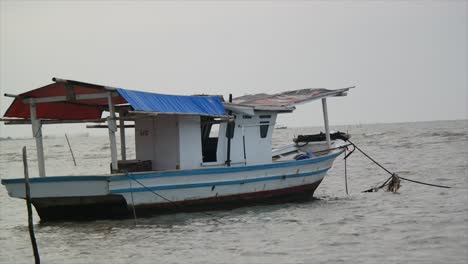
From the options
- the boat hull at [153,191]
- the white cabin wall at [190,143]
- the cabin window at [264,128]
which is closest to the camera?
the boat hull at [153,191]

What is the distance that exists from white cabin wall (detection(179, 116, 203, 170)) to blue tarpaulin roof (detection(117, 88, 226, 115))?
369 millimetres

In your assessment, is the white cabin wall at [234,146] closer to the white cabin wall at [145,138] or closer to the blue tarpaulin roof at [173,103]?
the blue tarpaulin roof at [173,103]

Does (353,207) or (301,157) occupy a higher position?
(301,157)

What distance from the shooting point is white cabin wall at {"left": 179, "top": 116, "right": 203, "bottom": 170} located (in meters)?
15.0

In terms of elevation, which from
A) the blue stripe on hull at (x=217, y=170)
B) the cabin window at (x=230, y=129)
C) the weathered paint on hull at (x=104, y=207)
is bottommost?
the weathered paint on hull at (x=104, y=207)

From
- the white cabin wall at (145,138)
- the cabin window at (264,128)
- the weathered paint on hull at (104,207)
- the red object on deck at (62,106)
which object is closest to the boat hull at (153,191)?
the weathered paint on hull at (104,207)

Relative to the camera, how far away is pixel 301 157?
60.2ft

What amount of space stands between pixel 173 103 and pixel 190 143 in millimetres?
1177

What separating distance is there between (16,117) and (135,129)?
287 cm

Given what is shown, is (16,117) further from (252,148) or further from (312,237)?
(312,237)

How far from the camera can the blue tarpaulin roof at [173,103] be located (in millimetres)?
13391

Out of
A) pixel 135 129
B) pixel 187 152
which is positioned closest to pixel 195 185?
pixel 187 152

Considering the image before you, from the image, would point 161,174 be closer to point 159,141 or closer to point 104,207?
point 104,207

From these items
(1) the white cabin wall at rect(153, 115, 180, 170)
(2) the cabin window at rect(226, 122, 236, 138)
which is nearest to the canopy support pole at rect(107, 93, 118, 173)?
(1) the white cabin wall at rect(153, 115, 180, 170)
